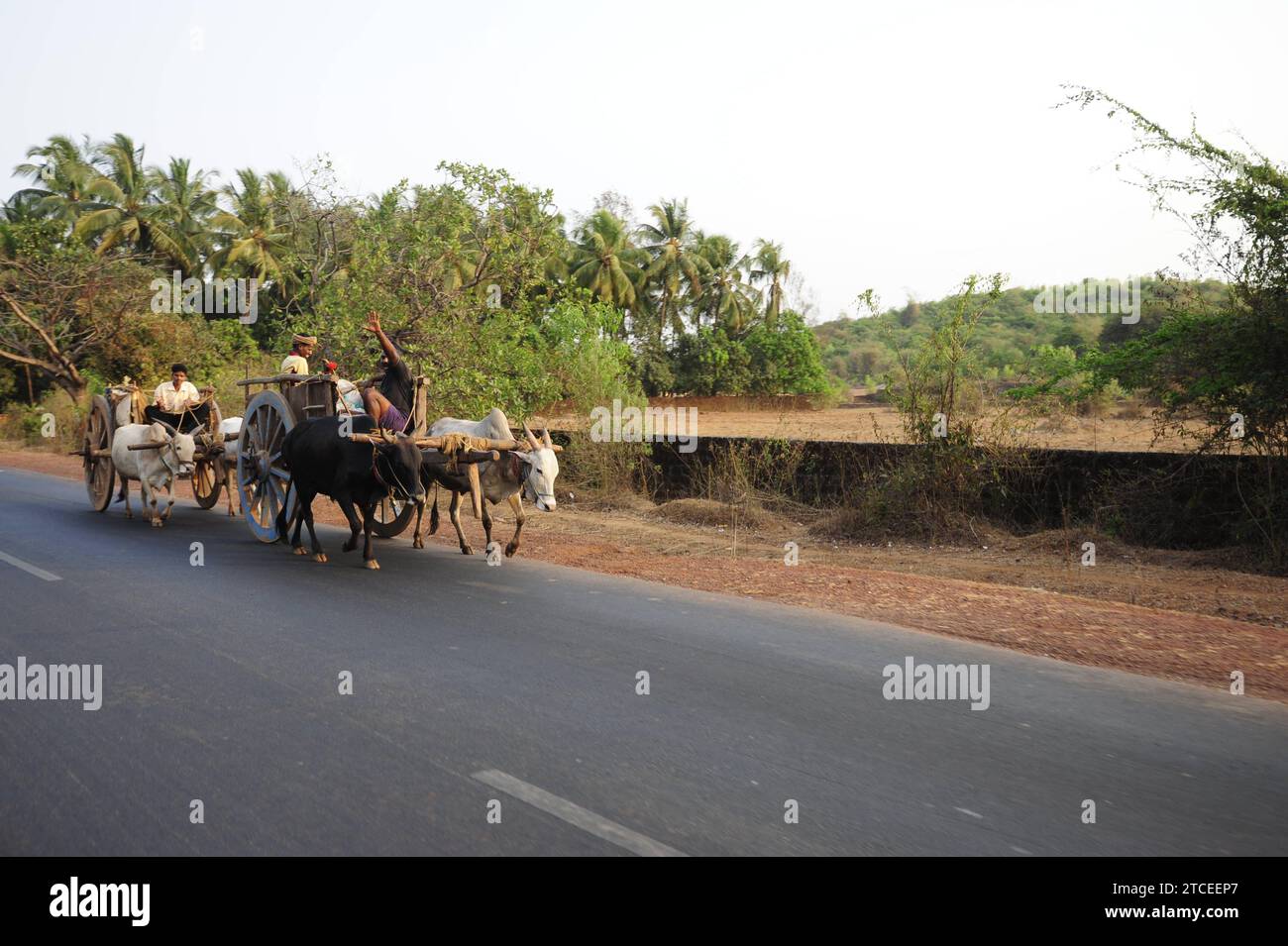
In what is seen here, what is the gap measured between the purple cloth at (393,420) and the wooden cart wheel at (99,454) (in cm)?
535

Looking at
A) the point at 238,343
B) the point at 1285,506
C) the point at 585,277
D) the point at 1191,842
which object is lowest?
the point at 1191,842

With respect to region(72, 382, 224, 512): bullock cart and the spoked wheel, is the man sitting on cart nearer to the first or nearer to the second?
region(72, 382, 224, 512): bullock cart

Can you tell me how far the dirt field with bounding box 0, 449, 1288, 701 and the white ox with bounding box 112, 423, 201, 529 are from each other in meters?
0.61

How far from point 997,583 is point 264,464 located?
8366 mm

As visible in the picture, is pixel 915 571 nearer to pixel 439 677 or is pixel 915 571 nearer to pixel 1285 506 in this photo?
pixel 1285 506

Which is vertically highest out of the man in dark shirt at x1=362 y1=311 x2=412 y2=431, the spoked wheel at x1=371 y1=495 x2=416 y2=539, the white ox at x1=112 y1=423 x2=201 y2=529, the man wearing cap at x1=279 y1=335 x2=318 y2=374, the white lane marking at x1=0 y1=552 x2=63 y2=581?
the man wearing cap at x1=279 y1=335 x2=318 y2=374

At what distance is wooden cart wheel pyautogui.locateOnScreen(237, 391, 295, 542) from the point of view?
11.8m

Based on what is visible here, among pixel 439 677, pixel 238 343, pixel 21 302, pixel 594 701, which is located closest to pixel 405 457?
pixel 439 677

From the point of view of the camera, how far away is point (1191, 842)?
13.6 feet

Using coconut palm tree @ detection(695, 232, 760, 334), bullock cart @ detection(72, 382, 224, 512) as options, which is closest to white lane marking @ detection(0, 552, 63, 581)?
bullock cart @ detection(72, 382, 224, 512)

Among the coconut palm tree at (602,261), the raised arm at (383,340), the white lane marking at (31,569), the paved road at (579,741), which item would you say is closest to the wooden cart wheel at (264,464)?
the raised arm at (383,340)

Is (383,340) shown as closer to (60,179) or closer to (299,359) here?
(299,359)
